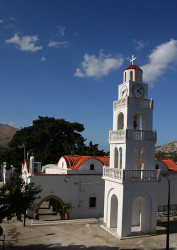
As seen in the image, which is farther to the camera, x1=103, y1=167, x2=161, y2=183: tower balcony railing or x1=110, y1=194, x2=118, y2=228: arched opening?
x1=110, y1=194, x2=118, y2=228: arched opening

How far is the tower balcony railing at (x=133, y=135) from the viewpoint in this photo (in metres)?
16.4

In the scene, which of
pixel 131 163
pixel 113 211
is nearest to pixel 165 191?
pixel 113 211

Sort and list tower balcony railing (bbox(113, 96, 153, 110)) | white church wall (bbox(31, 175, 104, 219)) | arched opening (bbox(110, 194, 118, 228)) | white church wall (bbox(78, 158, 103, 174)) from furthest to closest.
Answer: white church wall (bbox(78, 158, 103, 174)) → white church wall (bbox(31, 175, 104, 219)) → arched opening (bbox(110, 194, 118, 228)) → tower balcony railing (bbox(113, 96, 153, 110))

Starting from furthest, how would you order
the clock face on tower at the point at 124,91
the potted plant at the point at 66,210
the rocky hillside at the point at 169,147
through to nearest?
the rocky hillside at the point at 169,147, the potted plant at the point at 66,210, the clock face on tower at the point at 124,91

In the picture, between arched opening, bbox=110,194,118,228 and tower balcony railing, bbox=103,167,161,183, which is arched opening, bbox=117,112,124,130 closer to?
tower balcony railing, bbox=103,167,161,183

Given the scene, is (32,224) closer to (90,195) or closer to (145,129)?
(90,195)

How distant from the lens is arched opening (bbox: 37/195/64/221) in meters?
20.8

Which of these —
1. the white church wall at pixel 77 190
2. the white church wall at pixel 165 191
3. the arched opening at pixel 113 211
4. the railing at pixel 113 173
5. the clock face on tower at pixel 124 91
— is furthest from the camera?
the white church wall at pixel 165 191

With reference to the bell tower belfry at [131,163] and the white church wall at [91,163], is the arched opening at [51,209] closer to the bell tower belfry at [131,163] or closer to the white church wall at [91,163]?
the white church wall at [91,163]

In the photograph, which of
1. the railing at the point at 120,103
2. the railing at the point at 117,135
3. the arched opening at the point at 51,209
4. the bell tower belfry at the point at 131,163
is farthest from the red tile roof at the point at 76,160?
the railing at the point at 120,103

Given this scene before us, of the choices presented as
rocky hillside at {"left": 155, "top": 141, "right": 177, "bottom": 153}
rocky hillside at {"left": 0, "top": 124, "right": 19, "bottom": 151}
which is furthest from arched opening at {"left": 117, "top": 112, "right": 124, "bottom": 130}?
rocky hillside at {"left": 155, "top": 141, "right": 177, "bottom": 153}

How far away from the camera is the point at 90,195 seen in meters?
21.6

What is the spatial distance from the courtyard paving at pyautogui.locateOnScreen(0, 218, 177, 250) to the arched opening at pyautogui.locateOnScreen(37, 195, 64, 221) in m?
1.94

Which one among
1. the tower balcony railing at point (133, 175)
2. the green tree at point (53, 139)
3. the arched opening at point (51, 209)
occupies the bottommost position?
the arched opening at point (51, 209)
